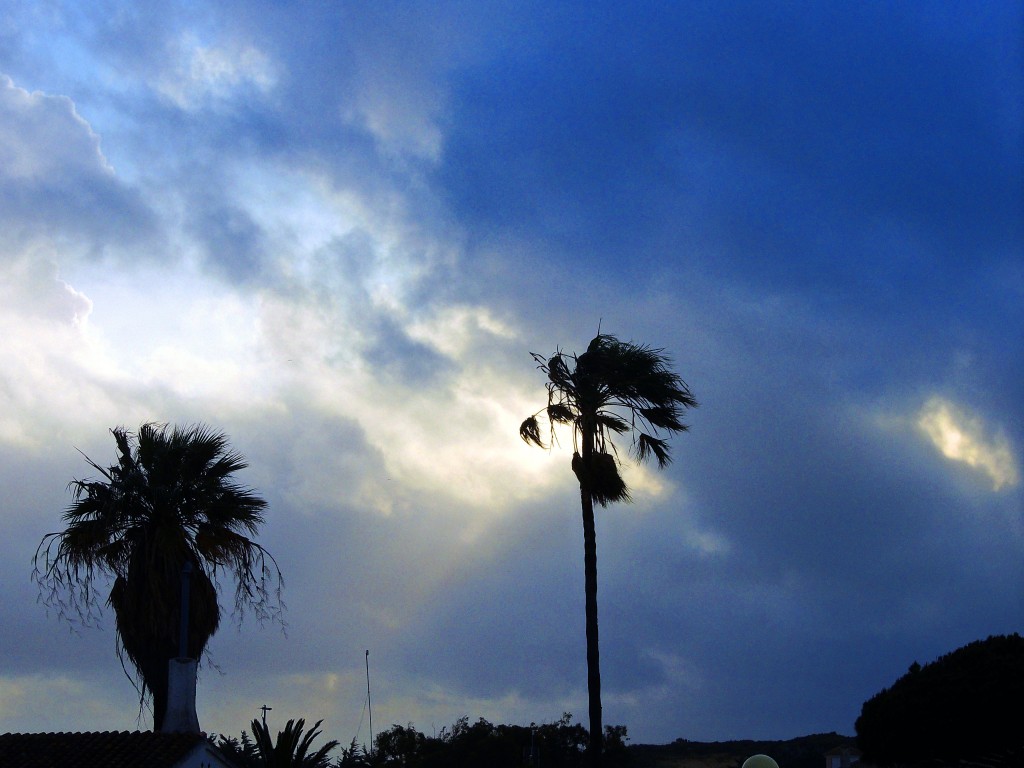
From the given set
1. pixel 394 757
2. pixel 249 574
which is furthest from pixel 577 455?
pixel 394 757

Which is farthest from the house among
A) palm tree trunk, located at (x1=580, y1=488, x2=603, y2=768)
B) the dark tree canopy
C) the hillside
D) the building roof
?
the hillside

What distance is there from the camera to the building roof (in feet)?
83.1

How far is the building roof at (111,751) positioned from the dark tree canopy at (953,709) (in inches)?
640

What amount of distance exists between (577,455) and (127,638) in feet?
38.7

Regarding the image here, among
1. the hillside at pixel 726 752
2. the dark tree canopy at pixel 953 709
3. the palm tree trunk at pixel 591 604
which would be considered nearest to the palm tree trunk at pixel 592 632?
the palm tree trunk at pixel 591 604

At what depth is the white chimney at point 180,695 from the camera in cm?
2775

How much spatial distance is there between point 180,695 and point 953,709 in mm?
18353

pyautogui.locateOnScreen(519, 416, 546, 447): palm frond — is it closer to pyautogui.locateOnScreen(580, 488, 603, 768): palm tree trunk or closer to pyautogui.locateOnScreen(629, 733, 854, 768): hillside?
pyautogui.locateOnScreen(580, 488, 603, 768): palm tree trunk

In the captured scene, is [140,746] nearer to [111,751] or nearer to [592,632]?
[111,751]

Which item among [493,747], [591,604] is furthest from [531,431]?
[493,747]

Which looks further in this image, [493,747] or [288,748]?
[493,747]

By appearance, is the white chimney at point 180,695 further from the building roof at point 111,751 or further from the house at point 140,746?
the building roof at point 111,751

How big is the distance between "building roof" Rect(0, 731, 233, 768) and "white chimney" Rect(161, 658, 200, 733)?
1.02m

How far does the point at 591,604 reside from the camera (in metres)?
28.8
